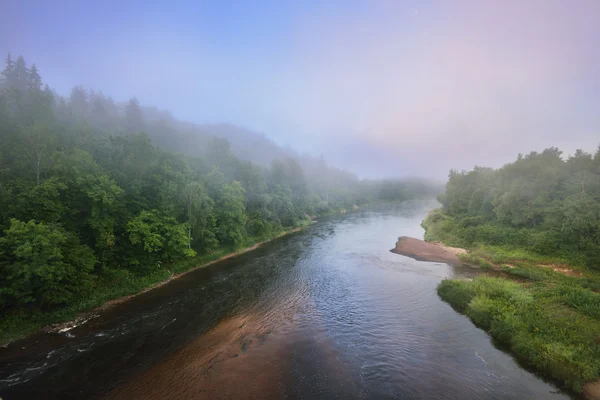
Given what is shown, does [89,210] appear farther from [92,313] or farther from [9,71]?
[9,71]

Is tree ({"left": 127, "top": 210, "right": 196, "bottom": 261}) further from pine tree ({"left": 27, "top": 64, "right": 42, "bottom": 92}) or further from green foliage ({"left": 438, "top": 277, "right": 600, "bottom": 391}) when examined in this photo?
pine tree ({"left": 27, "top": 64, "right": 42, "bottom": 92})

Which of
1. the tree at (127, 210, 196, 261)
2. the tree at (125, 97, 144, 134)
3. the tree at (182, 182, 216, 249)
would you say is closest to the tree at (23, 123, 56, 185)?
the tree at (127, 210, 196, 261)

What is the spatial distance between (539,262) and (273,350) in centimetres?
3494

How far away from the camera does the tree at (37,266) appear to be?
17.3m

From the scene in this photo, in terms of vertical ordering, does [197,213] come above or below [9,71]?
below

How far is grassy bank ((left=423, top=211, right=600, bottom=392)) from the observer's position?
585 inches

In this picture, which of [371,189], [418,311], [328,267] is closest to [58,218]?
[328,267]

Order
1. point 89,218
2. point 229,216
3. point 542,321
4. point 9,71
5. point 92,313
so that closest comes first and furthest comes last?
point 542,321
point 92,313
point 89,218
point 229,216
point 9,71

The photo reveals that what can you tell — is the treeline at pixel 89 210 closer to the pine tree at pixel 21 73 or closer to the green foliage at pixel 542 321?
the green foliage at pixel 542 321

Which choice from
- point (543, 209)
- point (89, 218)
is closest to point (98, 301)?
point (89, 218)

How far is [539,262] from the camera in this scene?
3234cm

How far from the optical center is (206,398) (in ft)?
44.7

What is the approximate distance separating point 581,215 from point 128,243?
51.9 metres

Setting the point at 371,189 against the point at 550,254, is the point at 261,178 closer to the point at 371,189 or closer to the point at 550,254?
the point at 550,254
